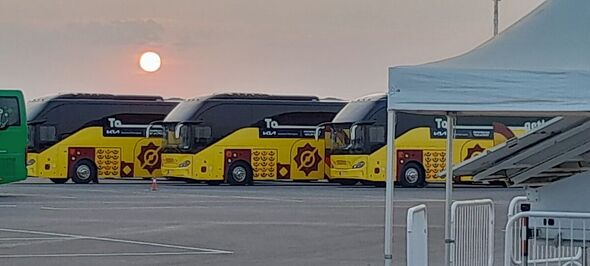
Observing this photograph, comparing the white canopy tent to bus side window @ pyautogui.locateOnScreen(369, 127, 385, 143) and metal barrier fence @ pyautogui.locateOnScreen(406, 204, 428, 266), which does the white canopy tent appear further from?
bus side window @ pyautogui.locateOnScreen(369, 127, 385, 143)

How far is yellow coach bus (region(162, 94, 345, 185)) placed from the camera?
132 ft

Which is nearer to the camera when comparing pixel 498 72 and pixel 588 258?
pixel 498 72

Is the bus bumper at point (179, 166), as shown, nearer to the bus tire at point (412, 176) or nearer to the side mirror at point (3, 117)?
the bus tire at point (412, 176)

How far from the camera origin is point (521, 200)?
461 inches

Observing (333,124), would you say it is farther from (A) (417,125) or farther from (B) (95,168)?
(B) (95,168)

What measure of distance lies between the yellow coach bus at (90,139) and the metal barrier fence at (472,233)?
2906cm

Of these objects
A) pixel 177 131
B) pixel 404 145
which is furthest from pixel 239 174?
pixel 404 145

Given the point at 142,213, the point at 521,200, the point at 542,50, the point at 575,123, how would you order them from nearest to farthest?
the point at 542,50
the point at 575,123
the point at 521,200
the point at 142,213

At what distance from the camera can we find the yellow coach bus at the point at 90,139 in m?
40.1

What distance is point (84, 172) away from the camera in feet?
132

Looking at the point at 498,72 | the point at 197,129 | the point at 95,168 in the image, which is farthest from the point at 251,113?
the point at 498,72

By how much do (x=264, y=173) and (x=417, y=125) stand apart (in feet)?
17.1

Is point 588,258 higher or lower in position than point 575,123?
lower

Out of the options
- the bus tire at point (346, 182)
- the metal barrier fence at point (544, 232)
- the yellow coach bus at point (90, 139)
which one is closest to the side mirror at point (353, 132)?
the bus tire at point (346, 182)
